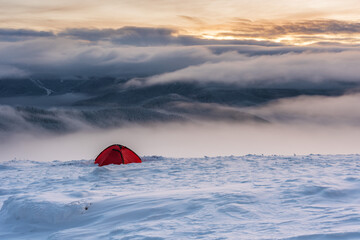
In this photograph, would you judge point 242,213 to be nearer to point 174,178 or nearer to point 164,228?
point 164,228

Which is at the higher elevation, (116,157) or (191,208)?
(116,157)

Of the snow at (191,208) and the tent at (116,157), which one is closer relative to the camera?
the snow at (191,208)

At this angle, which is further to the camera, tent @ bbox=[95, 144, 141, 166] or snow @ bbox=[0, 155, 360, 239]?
tent @ bbox=[95, 144, 141, 166]

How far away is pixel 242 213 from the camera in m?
6.38

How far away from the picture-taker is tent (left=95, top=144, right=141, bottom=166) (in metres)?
14.6

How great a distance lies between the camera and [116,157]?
48.1ft

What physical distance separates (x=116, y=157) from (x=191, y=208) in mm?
8286

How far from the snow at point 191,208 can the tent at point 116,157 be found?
3.11 metres

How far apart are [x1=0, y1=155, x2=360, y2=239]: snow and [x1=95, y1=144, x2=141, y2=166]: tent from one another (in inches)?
123

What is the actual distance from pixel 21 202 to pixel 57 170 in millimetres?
6230

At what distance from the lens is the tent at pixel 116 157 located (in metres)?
14.6

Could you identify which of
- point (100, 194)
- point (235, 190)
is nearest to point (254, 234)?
point (235, 190)

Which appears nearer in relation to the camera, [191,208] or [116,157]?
[191,208]

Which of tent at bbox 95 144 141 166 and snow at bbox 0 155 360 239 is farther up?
tent at bbox 95 144 141 166
